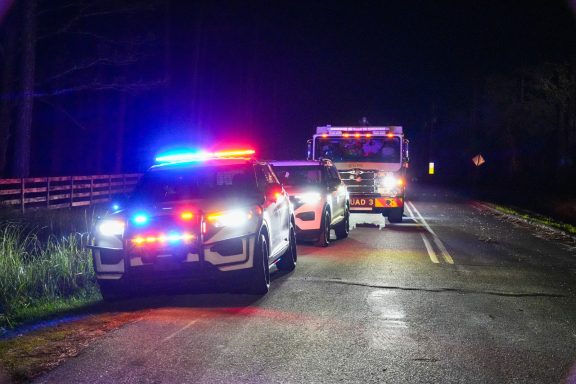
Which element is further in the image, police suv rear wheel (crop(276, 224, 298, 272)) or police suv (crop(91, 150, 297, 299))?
police suv rear wheel (crop(276, 224, 298, 272))

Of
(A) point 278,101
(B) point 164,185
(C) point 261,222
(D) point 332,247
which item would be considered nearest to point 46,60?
(D) point 332,247

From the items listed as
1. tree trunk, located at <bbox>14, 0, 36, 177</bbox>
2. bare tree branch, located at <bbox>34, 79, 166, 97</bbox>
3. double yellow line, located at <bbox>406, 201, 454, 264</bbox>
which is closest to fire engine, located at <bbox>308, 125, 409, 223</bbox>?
double yellow line, located at <bbox>406, 201, 454, 264</bbox>

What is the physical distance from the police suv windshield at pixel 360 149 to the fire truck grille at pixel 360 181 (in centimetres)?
45

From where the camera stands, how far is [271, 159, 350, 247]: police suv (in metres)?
13.6

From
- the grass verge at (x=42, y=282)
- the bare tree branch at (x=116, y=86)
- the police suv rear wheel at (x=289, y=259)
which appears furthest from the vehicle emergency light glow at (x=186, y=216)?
the bare tree branch at (x=116, y=86)

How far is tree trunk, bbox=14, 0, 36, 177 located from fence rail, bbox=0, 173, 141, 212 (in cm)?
163

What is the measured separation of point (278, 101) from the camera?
199 feet

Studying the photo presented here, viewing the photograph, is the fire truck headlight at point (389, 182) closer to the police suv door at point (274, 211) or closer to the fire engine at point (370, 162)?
the fire engine at point (370, 162)

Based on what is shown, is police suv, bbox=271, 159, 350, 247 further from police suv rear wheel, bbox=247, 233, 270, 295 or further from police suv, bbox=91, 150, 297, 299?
police suv rear wheel, bbox=247, 233, 270, 295

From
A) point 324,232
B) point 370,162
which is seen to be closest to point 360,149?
point 370,162

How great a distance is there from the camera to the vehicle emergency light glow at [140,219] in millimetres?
7910

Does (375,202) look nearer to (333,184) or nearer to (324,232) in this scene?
(333,184)

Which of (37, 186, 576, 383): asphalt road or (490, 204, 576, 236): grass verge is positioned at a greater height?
(490, 204, 576, 236): grass verge

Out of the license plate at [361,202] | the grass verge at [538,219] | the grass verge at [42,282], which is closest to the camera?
the grass verge at [42,282]
